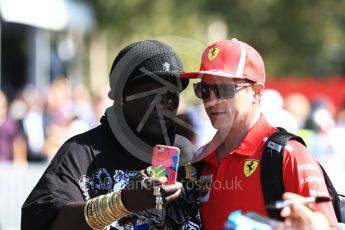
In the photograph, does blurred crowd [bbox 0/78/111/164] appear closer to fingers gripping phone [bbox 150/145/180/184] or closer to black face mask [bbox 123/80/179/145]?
black face mask [bbox 123/80/179/145]

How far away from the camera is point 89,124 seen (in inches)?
516

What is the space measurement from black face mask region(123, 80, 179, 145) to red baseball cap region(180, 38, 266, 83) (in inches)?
6.4

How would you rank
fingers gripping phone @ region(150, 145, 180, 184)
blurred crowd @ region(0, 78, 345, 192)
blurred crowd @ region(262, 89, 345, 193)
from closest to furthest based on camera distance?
fingers gripping phone @ region(150, 145, 180, 184)
blurred crowd @ region(262, 89, 345, 193)
blurred crowd @ region(0, 78, 345, 192)

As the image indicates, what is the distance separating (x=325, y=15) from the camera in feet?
92.3

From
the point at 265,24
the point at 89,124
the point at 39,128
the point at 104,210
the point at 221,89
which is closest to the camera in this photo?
the point at 104,210

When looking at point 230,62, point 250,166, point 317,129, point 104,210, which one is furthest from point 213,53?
point 317,129

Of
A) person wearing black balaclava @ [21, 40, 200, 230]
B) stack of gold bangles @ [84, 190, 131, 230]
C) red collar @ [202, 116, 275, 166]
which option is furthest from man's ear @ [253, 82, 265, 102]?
stack of gold bangles @ [84, 190, 131, 230]

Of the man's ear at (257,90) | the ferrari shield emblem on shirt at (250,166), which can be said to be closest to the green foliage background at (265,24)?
the man's ear at (257,90)

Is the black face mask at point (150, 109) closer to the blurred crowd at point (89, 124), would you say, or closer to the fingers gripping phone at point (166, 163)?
the fingers gripping phone at point (166, 163)

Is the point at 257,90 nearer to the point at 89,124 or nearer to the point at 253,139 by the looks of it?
the point at 253,139

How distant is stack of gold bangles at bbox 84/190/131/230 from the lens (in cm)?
373

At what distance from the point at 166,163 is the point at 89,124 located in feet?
31.3

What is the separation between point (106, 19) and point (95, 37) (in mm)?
2697

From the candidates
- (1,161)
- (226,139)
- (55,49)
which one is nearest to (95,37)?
(55,49)
